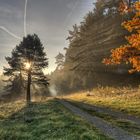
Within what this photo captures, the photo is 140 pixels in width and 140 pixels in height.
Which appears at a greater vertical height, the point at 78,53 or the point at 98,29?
the point at 98,29

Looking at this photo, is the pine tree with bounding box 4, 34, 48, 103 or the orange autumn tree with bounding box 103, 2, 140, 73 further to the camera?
the pine tree with bounding box 4, 34, 48, 103

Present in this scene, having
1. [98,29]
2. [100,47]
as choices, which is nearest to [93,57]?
[100,47]

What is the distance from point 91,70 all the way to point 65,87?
72.7ft

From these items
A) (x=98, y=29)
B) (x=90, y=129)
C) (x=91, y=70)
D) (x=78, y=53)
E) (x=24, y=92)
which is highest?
(x=98, y=29)

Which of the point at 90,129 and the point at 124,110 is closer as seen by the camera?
Answer: the point at 90,129

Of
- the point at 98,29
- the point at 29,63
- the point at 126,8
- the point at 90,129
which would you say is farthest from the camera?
the point at 98,29

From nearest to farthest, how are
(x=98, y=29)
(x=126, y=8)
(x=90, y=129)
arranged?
(x=90, y=129) → (x=126, y=8) → (x=98, y=29)

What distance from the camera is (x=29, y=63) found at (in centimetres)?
5481

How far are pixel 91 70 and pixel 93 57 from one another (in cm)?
318

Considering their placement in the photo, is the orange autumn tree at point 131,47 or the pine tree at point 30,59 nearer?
the orange autumn tree at point 131,47

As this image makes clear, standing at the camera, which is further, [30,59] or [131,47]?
[30,59]

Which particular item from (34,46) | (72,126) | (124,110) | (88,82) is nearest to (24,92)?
(88,82)

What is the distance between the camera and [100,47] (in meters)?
72.8

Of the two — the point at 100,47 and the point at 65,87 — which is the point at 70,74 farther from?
the point at 100,47
